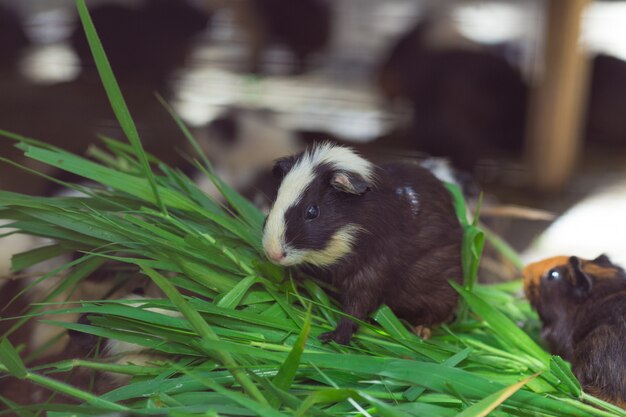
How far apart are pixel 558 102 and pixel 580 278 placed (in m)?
1.61

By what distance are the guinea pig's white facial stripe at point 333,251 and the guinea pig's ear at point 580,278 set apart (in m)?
0.47

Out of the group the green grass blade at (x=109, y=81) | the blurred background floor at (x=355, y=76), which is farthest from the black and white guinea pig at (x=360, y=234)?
the blurred background floor at (x=355, y=76)

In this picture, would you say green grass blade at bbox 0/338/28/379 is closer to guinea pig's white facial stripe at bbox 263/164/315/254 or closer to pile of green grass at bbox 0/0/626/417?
pile of green grass at bbox 0/0/626/417

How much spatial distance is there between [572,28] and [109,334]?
220 cm

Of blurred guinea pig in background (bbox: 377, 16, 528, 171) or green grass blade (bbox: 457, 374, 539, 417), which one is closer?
green grass blade (bbox: 457, 374, 539, 417)

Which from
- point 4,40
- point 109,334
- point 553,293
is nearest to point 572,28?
→ point 553,293

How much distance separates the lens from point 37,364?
1.23m

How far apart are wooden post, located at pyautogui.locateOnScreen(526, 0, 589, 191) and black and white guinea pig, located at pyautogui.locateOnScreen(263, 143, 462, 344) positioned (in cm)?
175

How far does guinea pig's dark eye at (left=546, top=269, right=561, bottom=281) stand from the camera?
1440 mm

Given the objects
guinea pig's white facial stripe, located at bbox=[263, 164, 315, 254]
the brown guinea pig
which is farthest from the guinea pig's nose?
the brown guinea pig

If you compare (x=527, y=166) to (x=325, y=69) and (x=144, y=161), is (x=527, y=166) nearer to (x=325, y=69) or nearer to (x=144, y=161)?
(x=325, y=69)

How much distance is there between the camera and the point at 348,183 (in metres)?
1.11

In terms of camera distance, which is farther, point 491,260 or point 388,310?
point 491,260

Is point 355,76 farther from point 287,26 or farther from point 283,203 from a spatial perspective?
point 283,203
